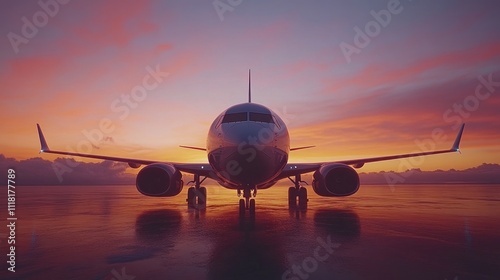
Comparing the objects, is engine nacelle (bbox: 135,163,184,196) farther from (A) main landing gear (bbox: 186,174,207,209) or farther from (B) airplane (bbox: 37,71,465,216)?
(A) main landing gear (bbox: 186,174,207,209)

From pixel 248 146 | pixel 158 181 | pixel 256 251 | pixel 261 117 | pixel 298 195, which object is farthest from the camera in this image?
pixel 298 195

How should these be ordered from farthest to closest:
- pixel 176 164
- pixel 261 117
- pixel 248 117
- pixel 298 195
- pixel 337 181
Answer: pixel 298 195 < pixel 176 164 < pixel 337 181 < pixel 261 117 < pixel 248 117

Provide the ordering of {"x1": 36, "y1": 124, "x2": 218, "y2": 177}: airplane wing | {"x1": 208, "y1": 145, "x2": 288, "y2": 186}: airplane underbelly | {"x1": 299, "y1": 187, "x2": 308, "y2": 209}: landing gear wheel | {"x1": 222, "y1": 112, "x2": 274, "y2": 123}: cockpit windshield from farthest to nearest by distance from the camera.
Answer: {"x1": 299, "y1": 187, "x2": 308, "y2": 209}: landing gear wheel → {"x1": 36, "y1": 124, "x2": 218, "y2": 177}: airplane wing → {"x1": 222, "y1": 112, "x2": 274, "y2": 123}: cockpit windshield → {"x1": 208, "y1": 145, "x2": 288, "y2": 186}: airplane underbelly

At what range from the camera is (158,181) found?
1312 centimetres

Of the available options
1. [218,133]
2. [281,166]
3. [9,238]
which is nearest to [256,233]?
[281,166]

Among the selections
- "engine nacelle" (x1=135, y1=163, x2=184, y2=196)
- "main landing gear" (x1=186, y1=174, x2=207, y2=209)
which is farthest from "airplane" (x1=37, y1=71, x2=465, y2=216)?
"main landing gear" (x1=186, y1=174, x2=207, y2=209)

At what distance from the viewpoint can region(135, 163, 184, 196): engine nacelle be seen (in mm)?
12773

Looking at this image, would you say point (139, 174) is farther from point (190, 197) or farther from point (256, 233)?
point (256, 233)

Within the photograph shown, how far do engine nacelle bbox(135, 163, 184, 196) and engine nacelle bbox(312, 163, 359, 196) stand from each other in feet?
19.3

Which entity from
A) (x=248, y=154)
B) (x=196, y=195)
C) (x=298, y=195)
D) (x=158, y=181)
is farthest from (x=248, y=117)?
(x=196, y=195)

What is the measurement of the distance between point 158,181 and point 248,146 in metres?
6.06

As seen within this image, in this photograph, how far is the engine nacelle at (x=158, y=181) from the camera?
12.8m

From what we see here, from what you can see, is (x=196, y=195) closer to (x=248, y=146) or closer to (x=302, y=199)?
(x=302, y=199)

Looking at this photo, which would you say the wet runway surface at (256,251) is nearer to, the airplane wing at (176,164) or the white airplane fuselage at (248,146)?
the white airplane fuselage at (248,146)
